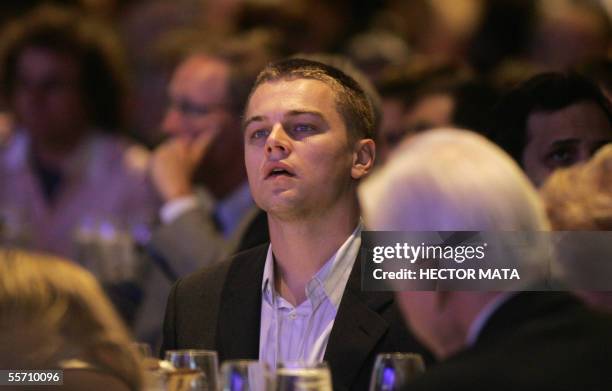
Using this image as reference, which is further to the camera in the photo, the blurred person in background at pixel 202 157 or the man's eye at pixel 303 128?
the blurred person in background at pixel 202 157

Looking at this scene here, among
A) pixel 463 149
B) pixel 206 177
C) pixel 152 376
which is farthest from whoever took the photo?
pixel 206 177

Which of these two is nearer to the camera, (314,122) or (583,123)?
(314,122)

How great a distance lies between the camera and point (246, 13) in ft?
18.6

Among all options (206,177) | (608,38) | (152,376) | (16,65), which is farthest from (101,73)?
(152,376)

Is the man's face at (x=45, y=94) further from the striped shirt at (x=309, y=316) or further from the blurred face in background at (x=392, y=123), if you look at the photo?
the striped shirt at (x=309, y=316)

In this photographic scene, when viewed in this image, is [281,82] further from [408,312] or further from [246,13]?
[246,13]

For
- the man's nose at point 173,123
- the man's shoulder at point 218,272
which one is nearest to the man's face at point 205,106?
the man's nose at point 173,123

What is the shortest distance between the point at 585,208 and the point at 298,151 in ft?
2.02

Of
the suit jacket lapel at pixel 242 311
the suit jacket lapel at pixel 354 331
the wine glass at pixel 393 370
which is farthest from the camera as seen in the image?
the suit jacket lapel at pixel 242 311

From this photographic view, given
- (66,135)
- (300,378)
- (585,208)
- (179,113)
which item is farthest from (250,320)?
(66,135)

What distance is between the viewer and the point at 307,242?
274 centimetres

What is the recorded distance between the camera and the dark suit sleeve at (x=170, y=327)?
2.87 metres

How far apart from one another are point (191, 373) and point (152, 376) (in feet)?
0.26

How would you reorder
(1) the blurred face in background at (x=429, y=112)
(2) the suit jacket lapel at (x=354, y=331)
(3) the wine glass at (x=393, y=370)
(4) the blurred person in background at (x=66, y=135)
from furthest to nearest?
(4) the blurred person in background at (x=66, y=135) → (1) the blurred face in background at (x=429, y=112) → (2) the suit jacket lapel at (x=354, y=331) → (3) the wine glass at (x=393, y=370)
